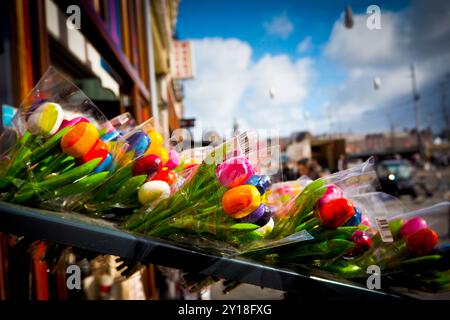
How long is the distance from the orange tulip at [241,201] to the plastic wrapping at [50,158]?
1.20 feet

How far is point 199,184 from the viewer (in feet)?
2.79

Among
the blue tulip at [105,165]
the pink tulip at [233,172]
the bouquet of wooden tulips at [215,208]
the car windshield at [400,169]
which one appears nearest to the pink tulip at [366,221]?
the bouquet of wooden tulips at [215,208]

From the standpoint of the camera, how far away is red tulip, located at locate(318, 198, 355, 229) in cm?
81

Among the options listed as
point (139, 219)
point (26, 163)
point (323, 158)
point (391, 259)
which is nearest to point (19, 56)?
point (26, 163)

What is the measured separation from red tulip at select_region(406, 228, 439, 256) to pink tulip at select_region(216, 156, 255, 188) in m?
0.58

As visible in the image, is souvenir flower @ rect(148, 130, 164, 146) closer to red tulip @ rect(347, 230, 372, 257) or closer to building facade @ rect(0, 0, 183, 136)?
building facade @ rect(0, 0, 183, 136)

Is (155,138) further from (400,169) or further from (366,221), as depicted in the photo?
(400,169)

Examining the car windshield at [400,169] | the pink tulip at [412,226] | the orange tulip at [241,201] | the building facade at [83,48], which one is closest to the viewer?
the orange tulip at [241,201]

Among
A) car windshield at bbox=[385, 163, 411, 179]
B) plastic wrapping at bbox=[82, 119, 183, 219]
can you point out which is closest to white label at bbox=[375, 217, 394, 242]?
plastic wrapping at bbox=[82, 119, 183, 219]

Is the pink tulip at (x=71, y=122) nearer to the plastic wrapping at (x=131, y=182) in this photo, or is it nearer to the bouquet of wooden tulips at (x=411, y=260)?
the plastic wrapping at (x=131, y=182)

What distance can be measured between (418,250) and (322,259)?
1.09ft

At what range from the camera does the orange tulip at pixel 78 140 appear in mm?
846

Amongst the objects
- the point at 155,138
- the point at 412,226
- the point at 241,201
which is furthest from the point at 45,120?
the point at 412,226

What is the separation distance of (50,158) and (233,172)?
524 millimetres
